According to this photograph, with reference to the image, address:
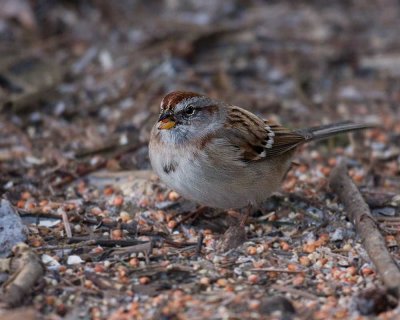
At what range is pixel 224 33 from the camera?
23.9 ft

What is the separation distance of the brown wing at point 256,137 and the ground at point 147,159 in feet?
1.20

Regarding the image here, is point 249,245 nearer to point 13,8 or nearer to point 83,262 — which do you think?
point 83,262

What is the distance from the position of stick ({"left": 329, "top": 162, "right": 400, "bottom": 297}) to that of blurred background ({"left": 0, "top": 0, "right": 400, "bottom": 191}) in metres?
1.32

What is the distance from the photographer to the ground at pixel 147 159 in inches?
142

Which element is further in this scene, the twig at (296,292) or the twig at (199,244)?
the twig at (199,244)

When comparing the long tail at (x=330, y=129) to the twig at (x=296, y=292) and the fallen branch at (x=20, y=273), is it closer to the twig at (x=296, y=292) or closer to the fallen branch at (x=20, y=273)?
the twig at (x=296, y=292)

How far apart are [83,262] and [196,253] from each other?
2.03 ft

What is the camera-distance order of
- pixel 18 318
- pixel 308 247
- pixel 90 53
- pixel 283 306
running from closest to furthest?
1. pixel 18 318
2. pixel 283 306
3. pixel 308 247
4. pixel 90 53

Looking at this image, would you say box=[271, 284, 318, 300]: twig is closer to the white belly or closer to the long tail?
the white belly

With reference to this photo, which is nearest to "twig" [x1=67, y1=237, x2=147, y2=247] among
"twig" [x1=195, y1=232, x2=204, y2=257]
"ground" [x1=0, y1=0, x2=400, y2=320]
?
"ground" [x1=0, y1=0, x2=400, y2=320]

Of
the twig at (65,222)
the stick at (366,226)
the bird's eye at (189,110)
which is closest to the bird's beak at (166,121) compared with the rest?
the bird's eye at (189,110)

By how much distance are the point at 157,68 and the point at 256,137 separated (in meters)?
2.45

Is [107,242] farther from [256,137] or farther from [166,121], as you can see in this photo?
[256,137]

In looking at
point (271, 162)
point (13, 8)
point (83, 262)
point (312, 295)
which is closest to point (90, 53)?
point (13, 8)
